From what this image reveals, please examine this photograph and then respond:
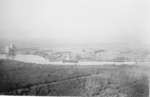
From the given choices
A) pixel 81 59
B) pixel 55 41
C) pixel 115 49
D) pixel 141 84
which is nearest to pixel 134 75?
pixel 141 84

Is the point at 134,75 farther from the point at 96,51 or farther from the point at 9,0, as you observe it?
the point at 9,0

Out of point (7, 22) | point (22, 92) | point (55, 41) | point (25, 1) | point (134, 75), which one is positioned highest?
point (25, 1)

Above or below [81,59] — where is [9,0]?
above

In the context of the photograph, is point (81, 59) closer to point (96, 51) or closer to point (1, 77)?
point (96, 51)

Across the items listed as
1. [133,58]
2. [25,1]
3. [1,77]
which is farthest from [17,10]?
[133,58]

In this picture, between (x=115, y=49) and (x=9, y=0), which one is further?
(x=9, y=0)

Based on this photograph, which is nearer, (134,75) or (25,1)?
(134,75)
